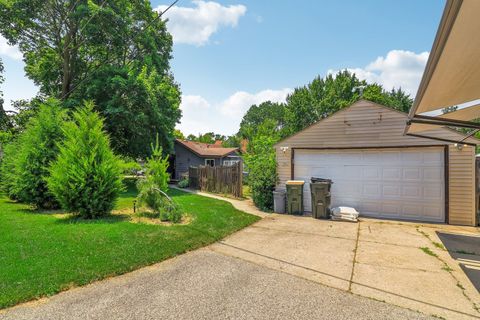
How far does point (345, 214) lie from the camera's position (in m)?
7.97

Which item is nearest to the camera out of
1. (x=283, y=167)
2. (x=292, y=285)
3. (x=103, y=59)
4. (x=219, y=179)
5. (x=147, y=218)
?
(x=292, y=285)

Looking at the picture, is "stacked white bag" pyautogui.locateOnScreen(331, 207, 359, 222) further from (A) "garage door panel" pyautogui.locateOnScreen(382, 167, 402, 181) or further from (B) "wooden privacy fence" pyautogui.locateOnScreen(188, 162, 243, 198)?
(B) "wooden privacy fence" pyautogui.locateOnScreen(188, 162, 243, 198)

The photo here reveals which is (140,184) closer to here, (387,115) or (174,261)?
(174,261)

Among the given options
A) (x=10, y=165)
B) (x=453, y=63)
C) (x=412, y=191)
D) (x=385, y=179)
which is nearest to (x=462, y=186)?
(x=412, y=191)

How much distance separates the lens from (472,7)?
5.86 ft

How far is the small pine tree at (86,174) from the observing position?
653 centimetres

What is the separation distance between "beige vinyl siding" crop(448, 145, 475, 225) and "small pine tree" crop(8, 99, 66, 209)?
12222mm

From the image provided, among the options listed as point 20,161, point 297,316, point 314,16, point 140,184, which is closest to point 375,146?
point 314,16

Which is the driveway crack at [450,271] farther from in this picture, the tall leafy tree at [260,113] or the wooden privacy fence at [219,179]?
the tall leafy tree at [260,113]

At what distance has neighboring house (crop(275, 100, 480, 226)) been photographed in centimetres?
732

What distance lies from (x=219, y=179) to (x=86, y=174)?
329 inches

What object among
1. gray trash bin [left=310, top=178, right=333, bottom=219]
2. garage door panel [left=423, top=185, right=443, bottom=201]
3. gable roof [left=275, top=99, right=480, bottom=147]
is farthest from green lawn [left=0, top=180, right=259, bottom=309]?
garage door panel [left=423, top=185, right=443, bottom=201]

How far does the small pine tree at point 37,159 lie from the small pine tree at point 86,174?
1.78 m

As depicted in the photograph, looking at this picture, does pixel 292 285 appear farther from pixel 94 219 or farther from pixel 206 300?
pixel 94 219
